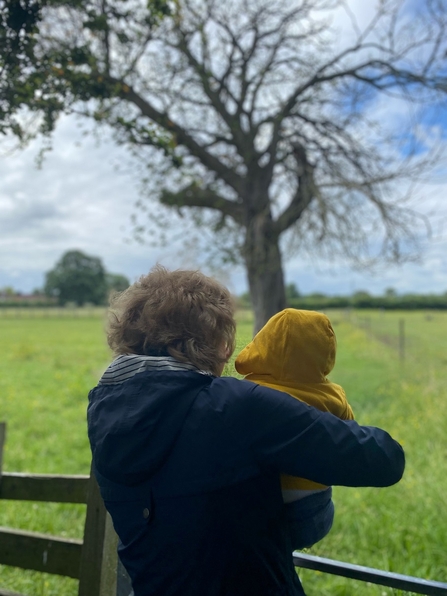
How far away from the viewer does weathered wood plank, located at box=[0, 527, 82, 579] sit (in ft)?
8.20

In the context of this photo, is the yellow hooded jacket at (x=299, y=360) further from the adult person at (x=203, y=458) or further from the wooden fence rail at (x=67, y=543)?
the wooden fence rail at (x=67, y=543)

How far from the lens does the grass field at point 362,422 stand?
377 cm

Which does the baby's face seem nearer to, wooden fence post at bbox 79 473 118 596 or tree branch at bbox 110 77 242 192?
wooden fence post at bbox 79 473 118 596

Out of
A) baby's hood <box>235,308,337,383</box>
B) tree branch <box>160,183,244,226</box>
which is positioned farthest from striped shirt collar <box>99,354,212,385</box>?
tree branch <box>160,183,244,226</box>

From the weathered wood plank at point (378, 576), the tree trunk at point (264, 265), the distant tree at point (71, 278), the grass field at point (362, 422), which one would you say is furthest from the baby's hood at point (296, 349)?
the distant tree at point (71, 278)

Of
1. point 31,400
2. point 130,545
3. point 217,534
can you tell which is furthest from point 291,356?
point 31,400

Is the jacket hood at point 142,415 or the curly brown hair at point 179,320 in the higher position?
the curly brown hair at point 179,320

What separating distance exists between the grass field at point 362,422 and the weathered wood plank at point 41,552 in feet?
3.37

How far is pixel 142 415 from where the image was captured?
1157 mm

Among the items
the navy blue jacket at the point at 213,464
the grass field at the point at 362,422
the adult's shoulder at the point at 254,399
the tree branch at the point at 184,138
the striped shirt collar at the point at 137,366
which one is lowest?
A: the grass field at the point at 362,422

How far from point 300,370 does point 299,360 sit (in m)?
0.03

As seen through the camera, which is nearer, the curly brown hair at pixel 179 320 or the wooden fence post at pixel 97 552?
the curly brown hair at pixel 179 320

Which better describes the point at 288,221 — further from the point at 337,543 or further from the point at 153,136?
the point at 337,543

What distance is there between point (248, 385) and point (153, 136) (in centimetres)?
275
